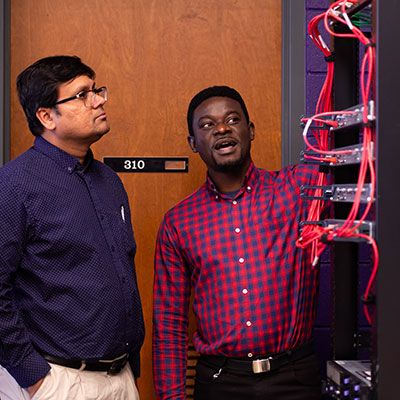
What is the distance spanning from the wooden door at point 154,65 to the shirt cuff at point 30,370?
2.76 feet

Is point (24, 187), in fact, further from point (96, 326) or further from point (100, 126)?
point (96, 326)

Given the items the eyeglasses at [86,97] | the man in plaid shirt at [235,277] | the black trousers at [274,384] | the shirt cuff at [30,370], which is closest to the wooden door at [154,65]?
the man in plaid shirt at [235,277]

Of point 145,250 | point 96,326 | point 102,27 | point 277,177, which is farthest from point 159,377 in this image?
point 102,27

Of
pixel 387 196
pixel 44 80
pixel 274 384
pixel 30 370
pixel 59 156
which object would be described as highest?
pixel 44 80

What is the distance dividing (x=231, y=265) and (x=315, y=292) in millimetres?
301

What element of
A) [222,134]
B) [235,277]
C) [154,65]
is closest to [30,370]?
[235,277]

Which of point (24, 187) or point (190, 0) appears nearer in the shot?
point (24, 187)

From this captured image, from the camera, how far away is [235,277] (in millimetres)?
1790

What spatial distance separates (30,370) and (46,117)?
766 millimetres

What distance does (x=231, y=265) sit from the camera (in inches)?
71.0

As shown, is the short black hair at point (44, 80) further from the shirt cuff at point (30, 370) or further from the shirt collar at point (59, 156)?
the shirt cuff at point (30, 370)

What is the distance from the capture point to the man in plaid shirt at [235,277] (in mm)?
1735

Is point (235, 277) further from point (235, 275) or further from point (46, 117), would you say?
point (46, 117)

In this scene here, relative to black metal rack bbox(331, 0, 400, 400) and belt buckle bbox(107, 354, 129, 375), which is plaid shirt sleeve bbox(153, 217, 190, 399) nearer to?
belt buckle bbox(107, 354, 129, 375)
